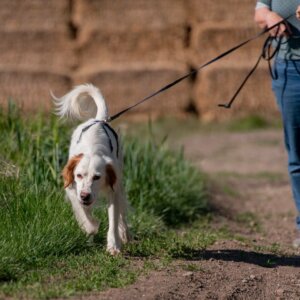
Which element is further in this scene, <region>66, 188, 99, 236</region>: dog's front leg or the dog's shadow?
the dog's shadow

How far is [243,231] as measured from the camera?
313 inches

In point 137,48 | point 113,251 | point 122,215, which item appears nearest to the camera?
point 113,251

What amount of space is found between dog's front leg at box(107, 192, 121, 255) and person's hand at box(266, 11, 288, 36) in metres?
1.64

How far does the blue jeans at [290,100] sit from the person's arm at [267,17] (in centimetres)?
23

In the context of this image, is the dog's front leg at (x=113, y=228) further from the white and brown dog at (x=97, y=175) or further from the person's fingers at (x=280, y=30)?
the person's fingers at (x=280, y=30)

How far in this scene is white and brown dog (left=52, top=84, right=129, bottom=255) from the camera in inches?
225

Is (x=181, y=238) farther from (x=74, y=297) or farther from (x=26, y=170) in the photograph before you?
(x=74, y=297)

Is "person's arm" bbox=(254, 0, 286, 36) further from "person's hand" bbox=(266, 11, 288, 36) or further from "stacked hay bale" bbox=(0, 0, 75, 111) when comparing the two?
"stacked hay bale" bbox=(0, 0, 75, 111)

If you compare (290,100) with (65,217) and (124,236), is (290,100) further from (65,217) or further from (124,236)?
(65,217)

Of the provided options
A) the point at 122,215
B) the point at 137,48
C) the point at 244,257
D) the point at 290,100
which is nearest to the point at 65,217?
the point at 122,215

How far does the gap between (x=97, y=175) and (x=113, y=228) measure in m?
0.47

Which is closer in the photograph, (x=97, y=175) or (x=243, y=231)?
(x=97, y=175)

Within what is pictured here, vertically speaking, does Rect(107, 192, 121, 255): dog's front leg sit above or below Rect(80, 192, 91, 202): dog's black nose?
below

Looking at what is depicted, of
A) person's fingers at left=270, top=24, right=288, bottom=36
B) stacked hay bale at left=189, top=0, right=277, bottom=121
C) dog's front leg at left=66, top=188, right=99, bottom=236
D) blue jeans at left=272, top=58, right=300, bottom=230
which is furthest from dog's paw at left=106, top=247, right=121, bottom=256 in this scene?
stacked hay bale at left=189, top=0, right=277, bottom=121
